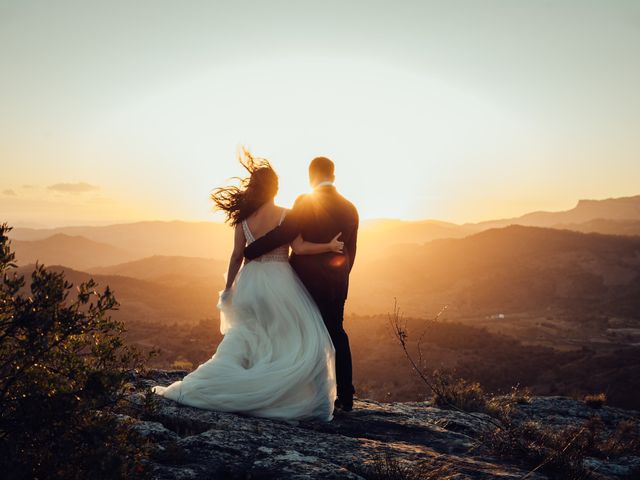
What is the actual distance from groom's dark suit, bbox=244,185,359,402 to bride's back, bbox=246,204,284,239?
0.48 feet

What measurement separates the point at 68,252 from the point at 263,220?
438 ft

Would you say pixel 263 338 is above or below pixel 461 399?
above

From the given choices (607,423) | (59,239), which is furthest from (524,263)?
(59,239)

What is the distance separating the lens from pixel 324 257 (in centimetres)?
524

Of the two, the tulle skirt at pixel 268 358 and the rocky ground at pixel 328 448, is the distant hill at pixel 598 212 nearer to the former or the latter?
the rocky ground at pixel 328 448

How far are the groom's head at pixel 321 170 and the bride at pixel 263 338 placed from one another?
455 mm

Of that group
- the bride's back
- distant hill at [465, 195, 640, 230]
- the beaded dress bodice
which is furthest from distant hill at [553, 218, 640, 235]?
the bride's back

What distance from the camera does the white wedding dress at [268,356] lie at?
175 inches

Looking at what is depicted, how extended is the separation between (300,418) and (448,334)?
81.2 ft

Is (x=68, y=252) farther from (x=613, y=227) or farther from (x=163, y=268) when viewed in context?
(x=613, y=227)

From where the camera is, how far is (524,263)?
180 feet

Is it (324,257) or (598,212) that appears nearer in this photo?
(324,257)

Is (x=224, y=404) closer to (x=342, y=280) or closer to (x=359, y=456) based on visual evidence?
(x=359, y=456)

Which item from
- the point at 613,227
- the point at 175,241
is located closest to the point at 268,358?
the point at 613,227
